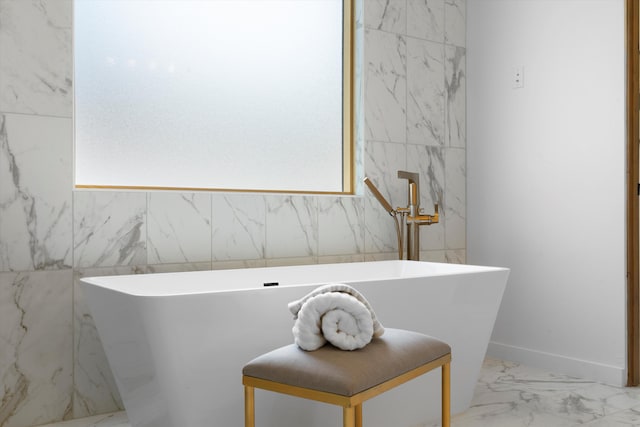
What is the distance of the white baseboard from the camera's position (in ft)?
9.33

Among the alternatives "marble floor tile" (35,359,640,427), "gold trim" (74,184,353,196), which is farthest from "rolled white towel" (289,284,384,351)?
"gold trim" (74,184,353,196)

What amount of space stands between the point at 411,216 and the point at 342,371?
1834 millimetres

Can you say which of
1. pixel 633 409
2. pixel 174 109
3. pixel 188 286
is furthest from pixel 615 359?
pixel 174 109

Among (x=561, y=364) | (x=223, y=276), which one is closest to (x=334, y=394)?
(x=223, y=276)

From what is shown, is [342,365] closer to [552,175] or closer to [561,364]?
[561,364]

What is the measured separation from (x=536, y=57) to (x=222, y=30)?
5.55ft

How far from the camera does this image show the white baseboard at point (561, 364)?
2844 mm

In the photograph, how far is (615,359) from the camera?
2.85 m

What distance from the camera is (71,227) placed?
2406 mm

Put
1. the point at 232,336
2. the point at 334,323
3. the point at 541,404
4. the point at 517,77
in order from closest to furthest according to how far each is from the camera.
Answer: the point at 334,323 → the point at 232,336 → the point at 541,404 → the point at 517,77

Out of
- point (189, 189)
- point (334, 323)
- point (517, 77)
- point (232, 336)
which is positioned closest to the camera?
point (334, 323)

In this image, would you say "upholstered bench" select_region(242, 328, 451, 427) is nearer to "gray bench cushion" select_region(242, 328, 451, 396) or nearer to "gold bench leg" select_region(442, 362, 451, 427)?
"gray bench cushion" select_region(242, 328, 451, 396)

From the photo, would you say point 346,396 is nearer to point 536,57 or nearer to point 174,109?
point 174,109

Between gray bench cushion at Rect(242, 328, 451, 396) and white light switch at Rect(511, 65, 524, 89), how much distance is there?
217 centimetres
